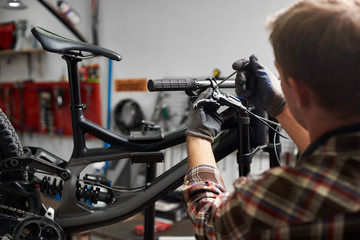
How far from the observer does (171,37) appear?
9.14ft

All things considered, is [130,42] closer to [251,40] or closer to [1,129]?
[251,40]

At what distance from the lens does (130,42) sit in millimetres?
3000

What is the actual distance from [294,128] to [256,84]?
201 millimetres

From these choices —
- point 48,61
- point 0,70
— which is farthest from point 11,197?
point 0,70

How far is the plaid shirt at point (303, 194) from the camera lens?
19.2 inches

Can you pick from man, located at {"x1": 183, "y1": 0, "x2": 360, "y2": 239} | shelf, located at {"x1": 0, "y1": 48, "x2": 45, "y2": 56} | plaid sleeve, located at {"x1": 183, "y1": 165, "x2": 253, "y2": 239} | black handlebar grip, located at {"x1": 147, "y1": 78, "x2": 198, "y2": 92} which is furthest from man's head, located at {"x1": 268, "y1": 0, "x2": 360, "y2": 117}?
shelf, located at {"x1": 0, "y1": 48, "x2": 45, "y2": 56}

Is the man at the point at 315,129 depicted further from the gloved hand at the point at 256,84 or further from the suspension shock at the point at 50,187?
the suspension shock at the point at 50,187

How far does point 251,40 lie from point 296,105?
1917 mm

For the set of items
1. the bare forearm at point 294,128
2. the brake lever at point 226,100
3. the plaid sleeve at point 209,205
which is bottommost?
the plaid sleeve at point 209,205

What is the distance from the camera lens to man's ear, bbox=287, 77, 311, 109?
547 millimetres

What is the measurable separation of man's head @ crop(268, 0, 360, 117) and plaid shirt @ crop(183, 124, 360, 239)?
2.2 inches

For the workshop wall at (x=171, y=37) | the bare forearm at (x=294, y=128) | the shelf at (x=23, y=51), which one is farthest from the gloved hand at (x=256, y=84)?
the shelf at (x=23, y=51)

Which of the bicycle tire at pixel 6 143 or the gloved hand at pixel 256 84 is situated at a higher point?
the gloved hand at pixel 256 84

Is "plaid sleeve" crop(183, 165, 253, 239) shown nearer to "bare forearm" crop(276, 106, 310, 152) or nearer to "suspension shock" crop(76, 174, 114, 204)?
"bare forearm" crop(276, 106, 310, 152)
